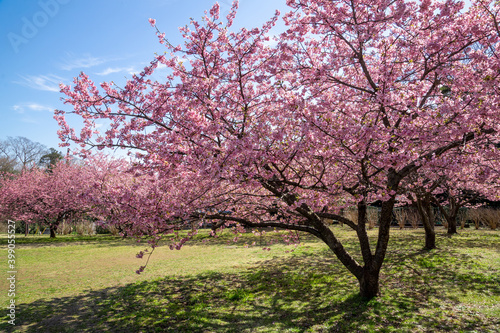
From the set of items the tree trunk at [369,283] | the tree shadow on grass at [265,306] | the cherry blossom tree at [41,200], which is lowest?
the tree shadow on grass at [265,306]

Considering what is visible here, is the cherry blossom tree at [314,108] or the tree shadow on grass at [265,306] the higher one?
the cherry blossom tree at [314,108]

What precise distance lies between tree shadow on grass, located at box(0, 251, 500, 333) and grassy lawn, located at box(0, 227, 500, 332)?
0.06 feet

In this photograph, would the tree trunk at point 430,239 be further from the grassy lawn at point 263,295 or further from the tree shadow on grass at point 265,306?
the tree shadow on grass at point 265,306

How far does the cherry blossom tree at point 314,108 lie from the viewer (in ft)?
15.8

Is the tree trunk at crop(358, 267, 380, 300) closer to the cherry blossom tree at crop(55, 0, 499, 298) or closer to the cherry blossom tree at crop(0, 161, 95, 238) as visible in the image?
the cherry blossom tree at crop(55, 0, 499, 298)

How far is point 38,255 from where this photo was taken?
12.9 m

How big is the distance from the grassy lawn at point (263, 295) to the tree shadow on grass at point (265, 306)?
0.02m

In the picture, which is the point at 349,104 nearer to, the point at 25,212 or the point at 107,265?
the point at 107,265

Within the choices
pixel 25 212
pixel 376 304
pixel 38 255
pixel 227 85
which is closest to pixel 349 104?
pixel 227 85

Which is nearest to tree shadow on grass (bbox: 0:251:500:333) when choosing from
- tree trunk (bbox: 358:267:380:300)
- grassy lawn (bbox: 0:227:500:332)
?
grassy lawn (bbox: 0:227:500:332)

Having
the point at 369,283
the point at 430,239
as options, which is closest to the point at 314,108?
the point at 369,283

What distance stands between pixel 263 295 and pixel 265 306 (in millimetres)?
659

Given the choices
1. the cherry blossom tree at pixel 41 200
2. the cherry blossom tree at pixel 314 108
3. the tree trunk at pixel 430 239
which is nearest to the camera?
the cherry blossom tree at pixel 314 108

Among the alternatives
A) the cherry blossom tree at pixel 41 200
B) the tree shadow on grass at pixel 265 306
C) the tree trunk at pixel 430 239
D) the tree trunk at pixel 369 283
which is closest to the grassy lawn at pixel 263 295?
the tree shadow on grass at pixel 265 306
